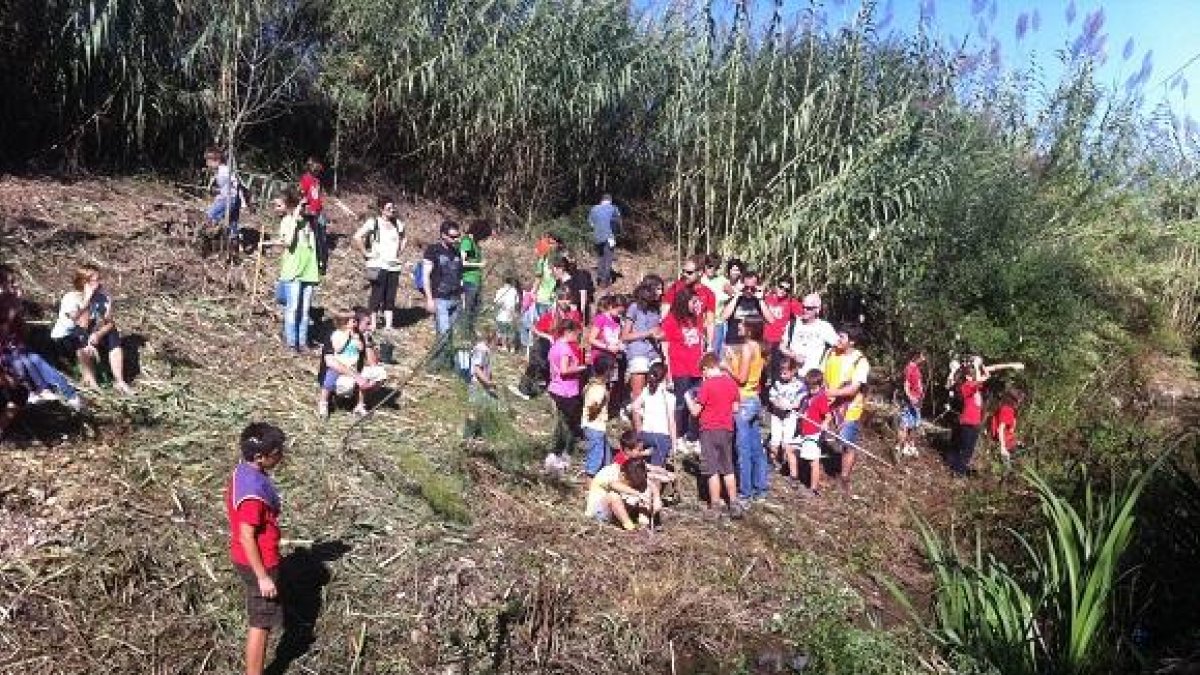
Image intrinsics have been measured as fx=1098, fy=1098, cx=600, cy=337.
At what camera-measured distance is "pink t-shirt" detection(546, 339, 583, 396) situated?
9266 mm

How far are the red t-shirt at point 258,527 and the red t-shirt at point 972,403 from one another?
8.21 metres

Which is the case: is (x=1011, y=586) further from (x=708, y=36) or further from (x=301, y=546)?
(x=708, y=36)

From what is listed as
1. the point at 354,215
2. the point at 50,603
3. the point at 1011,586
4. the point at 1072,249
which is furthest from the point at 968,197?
the point at 50,603

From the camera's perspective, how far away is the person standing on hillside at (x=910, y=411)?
12039mm

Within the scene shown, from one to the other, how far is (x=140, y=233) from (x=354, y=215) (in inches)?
153

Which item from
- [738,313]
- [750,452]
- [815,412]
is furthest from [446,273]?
[815,412]

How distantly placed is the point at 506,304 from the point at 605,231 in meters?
3.43

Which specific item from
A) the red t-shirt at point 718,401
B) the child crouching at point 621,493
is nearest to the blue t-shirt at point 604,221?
the red t-shirt at point 718,401

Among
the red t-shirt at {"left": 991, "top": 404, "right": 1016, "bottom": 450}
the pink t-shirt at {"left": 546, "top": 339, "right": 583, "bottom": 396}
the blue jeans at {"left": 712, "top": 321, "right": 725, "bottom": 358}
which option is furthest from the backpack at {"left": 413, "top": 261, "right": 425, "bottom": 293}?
the red t-shirt at {"left": 991, "top": 404, "right": 1016, "bottom": 450}

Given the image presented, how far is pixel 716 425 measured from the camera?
8945 mm

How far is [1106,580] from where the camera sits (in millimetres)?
4867

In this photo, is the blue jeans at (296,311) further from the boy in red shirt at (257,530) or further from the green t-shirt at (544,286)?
the boy in red shirt at (257,530)

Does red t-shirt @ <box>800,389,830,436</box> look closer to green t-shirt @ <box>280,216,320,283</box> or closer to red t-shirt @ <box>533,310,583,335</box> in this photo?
red t-shirt @ <box>533,310,583,335</box>

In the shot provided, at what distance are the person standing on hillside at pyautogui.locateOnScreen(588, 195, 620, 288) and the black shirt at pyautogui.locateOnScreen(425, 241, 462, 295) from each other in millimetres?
3808
